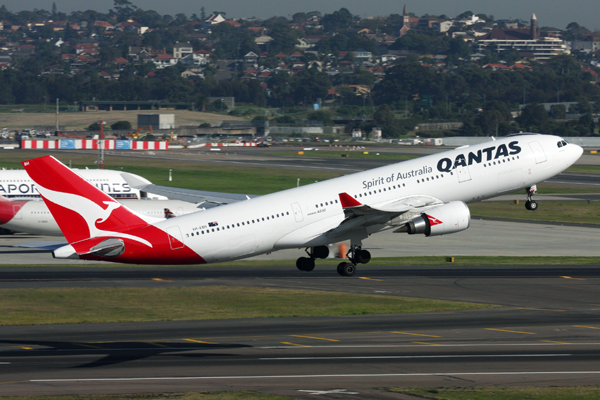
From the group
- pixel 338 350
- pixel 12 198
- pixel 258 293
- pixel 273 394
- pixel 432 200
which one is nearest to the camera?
pixel 273 394

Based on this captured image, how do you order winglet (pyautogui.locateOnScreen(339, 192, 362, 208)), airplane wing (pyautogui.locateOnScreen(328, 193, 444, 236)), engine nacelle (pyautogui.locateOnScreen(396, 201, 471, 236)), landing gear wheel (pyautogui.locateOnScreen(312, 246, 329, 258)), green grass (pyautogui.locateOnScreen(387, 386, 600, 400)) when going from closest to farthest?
1. green grass (pyautogui.locateOnScreen(387, 386, 600, 400))
2. winglet (pyautogui.locateOnScreen(339, 192, 362, 208))
3. airplane wing (pyautogui.locateOnScreen(328, 193, 444, 236))
4. engine nacelle (pyautogui.locateOnScreen(396, 201, 471, 236))
5. landing gear wheel (pyautogui.locateOnScreen(312, 246, 329, 258))

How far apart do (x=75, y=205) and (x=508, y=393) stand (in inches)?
1010

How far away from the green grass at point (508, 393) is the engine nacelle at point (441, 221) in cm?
1187

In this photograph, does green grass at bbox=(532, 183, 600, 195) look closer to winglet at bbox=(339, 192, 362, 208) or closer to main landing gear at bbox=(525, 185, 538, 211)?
main landing gear at bbox=(525, 185, 538, 211)

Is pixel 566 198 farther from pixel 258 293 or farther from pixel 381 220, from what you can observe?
pixel 381 220

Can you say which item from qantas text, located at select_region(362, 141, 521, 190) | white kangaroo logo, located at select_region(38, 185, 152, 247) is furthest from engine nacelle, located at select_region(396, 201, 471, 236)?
white kangaroo logo, located at select_region(38, 185, 152, 247)

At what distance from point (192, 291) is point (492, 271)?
29155 millimetres

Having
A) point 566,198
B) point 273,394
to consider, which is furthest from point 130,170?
point 273,394

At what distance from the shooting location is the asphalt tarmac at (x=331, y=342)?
42.8m

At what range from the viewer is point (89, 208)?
Answer: 48.5 meters

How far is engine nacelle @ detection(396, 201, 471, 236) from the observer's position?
5066 cm

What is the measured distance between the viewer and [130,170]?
172 metres

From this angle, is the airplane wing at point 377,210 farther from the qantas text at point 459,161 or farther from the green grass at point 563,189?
the green grass at point 563,189

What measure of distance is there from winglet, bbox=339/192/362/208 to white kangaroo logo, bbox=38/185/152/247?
11.8 m
